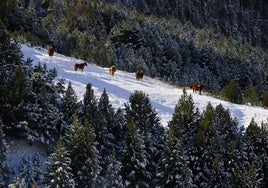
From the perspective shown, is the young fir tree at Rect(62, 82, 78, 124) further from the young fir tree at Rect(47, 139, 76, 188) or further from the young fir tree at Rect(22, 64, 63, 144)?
the young fir tree at Rect(47, 139, 76, 188)

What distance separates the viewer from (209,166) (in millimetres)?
23594

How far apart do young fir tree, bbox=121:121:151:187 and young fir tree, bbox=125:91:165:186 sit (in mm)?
901

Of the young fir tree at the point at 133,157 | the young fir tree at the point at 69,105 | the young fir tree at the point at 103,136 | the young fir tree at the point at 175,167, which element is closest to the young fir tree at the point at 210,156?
the young fir tree at the point at 175,167

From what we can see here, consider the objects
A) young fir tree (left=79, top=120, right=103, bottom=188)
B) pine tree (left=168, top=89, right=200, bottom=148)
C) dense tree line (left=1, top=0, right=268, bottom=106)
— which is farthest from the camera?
dense tree line (left=1, top=0, right=268, bottom=106)

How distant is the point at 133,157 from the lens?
888 inches

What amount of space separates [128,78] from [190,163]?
14.8 meters

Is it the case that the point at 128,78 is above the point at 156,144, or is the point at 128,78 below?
above

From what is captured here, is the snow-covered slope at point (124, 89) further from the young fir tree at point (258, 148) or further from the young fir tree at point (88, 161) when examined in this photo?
the young fir tree at point (88, 161)

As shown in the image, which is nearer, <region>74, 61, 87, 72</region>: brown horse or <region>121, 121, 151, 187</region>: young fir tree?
<region>121, 121, 151, 187</region>: young fir tree

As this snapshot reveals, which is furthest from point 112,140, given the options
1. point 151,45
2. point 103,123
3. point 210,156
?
point 151,45

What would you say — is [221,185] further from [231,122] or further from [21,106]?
[21,106]

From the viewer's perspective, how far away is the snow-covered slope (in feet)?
98.2

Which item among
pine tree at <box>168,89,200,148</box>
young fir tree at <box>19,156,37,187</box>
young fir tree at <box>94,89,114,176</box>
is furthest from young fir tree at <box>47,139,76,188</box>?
pine tree at <box>168,89,200,148</box>

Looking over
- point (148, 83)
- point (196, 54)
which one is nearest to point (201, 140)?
point (148, 83)
